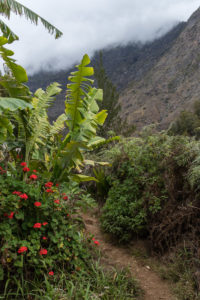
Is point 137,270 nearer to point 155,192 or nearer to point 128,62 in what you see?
point 155,192

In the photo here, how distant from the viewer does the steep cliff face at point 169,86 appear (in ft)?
123

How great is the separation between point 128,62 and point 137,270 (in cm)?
6534

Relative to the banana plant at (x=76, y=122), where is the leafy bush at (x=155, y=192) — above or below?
below

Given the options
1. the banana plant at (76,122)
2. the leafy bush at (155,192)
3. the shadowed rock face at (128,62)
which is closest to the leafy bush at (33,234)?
the banana plant at (76,122)

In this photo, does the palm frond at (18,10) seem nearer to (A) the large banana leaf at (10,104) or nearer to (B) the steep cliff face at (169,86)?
(A) the large banana leaf at (10,104)

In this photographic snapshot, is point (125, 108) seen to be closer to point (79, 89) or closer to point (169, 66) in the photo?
point (169, 66)

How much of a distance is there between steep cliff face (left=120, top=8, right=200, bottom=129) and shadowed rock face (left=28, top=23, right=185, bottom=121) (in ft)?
10.9

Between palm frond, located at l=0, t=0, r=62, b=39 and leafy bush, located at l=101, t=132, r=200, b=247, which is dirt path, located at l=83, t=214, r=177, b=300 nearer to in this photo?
leafy bush, located at l=101, t=132, r=200, b=247

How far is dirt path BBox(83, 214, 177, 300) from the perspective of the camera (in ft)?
11.2

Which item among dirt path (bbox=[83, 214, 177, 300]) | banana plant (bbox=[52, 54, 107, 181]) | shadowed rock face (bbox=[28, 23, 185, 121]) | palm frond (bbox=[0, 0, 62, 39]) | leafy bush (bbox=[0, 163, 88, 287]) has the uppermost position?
shadowed rock face (bbox=[28, 23, 185, 121])

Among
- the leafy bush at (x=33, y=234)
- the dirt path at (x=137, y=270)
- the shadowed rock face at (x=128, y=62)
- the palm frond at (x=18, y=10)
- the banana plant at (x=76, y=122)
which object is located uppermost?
the shadowed rock face at (x=128, y=62)

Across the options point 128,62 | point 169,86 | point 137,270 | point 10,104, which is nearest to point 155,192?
point 137,270

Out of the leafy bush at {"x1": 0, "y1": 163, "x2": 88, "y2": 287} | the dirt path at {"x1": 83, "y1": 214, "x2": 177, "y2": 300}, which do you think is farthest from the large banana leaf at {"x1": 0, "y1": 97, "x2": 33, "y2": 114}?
the dirt path at {"x1": 83, "y1": 214, "x2": 177, "y2": 300}

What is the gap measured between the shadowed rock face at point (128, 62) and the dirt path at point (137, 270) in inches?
1755
